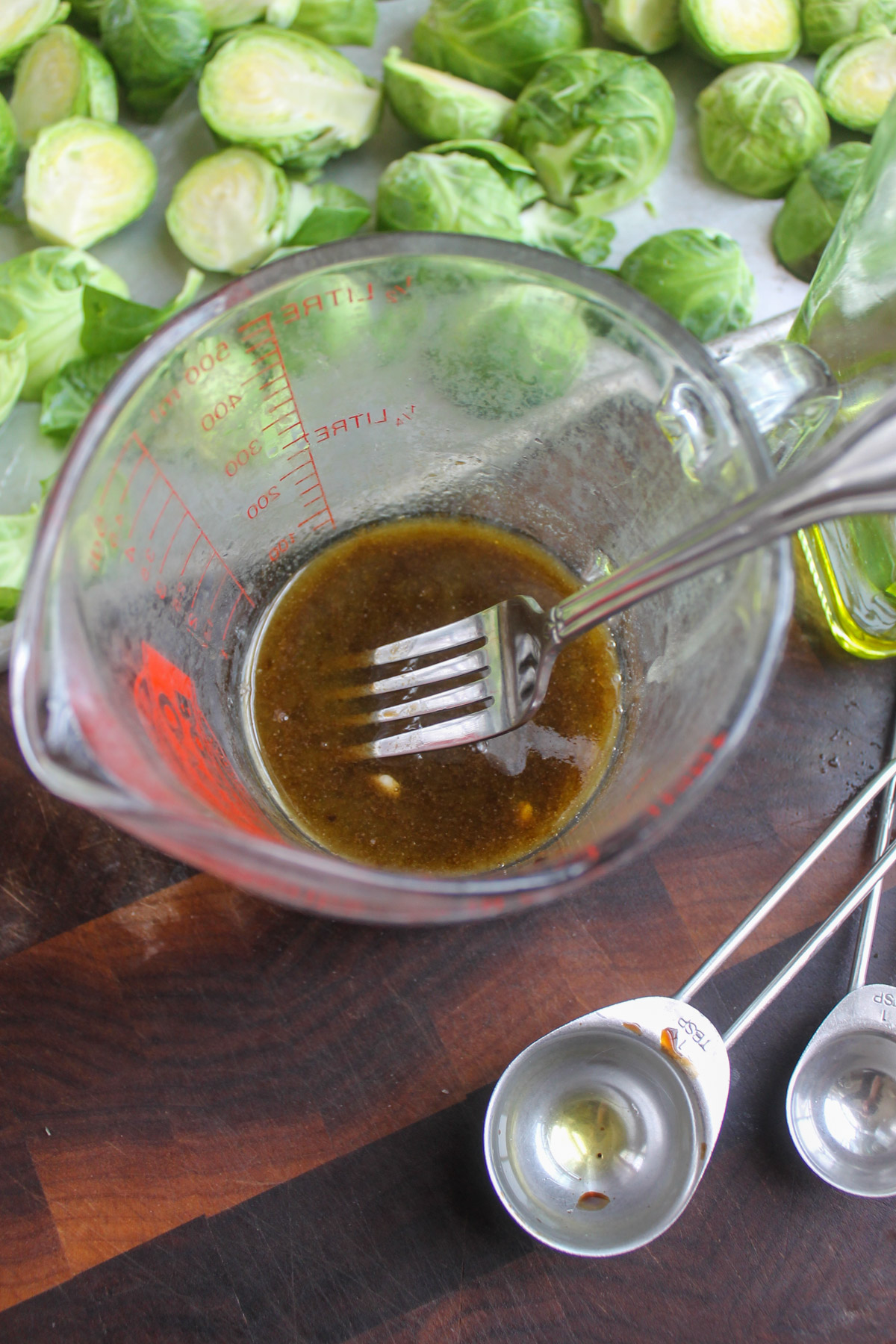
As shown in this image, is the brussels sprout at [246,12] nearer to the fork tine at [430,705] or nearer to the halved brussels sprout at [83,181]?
the halved brussels sprout at [83,181]

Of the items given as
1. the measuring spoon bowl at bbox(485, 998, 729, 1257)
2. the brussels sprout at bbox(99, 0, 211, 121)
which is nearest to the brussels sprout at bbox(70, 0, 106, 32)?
the brussels sprout at bbox(99, 0, 211, 121)

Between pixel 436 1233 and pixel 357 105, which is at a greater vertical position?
pixel 357 105

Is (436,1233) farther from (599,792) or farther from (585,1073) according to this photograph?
(599,792)

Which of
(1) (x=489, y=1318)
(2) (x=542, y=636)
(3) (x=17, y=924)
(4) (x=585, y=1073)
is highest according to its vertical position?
(2) (x=542, y=636)

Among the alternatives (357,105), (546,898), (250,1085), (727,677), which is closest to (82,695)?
(546,898)

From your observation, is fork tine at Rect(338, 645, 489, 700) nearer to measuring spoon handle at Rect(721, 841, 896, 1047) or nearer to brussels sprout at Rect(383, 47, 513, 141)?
measuring spoon handle at Rect(721, 841, 896, 1047)

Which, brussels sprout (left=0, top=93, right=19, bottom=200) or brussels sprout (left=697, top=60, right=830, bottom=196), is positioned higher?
brussels sprout (left=0, top=93, right=19, bottom=200)

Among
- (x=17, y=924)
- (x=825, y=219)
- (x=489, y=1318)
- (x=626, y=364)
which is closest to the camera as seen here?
(x=626, y=364)
